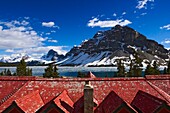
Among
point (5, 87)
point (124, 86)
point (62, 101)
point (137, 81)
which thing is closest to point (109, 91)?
point (124, 86)

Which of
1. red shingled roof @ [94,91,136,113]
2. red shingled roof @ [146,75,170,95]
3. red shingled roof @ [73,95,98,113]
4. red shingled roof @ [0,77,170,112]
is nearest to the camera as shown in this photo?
red shingled roof @ [94,91,136,113]

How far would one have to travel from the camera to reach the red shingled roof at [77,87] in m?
26.5

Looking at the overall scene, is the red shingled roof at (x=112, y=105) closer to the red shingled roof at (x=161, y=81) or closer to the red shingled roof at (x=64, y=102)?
the red shingled roof at (x=64, y=102)

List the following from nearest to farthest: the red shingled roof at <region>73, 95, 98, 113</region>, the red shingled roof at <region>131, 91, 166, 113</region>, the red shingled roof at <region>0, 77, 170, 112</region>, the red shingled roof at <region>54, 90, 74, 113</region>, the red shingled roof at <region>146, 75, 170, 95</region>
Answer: the red shingled roof at <region>131, 91, 166, 113</region> → the red shingled roof at <region>54, 90, 74, 113</region> → the red shingled roof at <region>73, 95, 98, 113</region> → the red shingled roof at <region>0, 77, 170, 112</region> → the red shingled roof at <region>146, 75, 170, 95</region>

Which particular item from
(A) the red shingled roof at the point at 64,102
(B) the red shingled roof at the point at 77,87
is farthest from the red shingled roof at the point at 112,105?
(A) the red shingled roof at the point at 64,102

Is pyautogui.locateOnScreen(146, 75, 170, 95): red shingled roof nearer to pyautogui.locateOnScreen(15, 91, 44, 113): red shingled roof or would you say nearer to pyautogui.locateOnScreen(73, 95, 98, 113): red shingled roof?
pyautogui.locateOnScreen(73, 95, 98, 113): red shingled roof

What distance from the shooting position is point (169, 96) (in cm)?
2691

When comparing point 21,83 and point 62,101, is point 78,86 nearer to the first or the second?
point 62,101

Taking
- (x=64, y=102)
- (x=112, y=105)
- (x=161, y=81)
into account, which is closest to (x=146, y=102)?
(x=112, y=105)

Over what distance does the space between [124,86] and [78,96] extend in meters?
5.82

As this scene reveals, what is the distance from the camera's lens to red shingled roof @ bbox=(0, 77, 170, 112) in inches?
1043

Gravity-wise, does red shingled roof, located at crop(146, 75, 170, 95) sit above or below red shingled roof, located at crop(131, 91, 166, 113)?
above

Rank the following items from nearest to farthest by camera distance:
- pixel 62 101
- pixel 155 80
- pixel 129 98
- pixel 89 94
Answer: pixel 89 94, pixel 62 101, pixel 129 98, pixel 155 80

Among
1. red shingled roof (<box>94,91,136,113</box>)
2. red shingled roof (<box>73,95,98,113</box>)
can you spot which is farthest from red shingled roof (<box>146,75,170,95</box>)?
red shingled roof (<box>73,95,98,113</box>)
